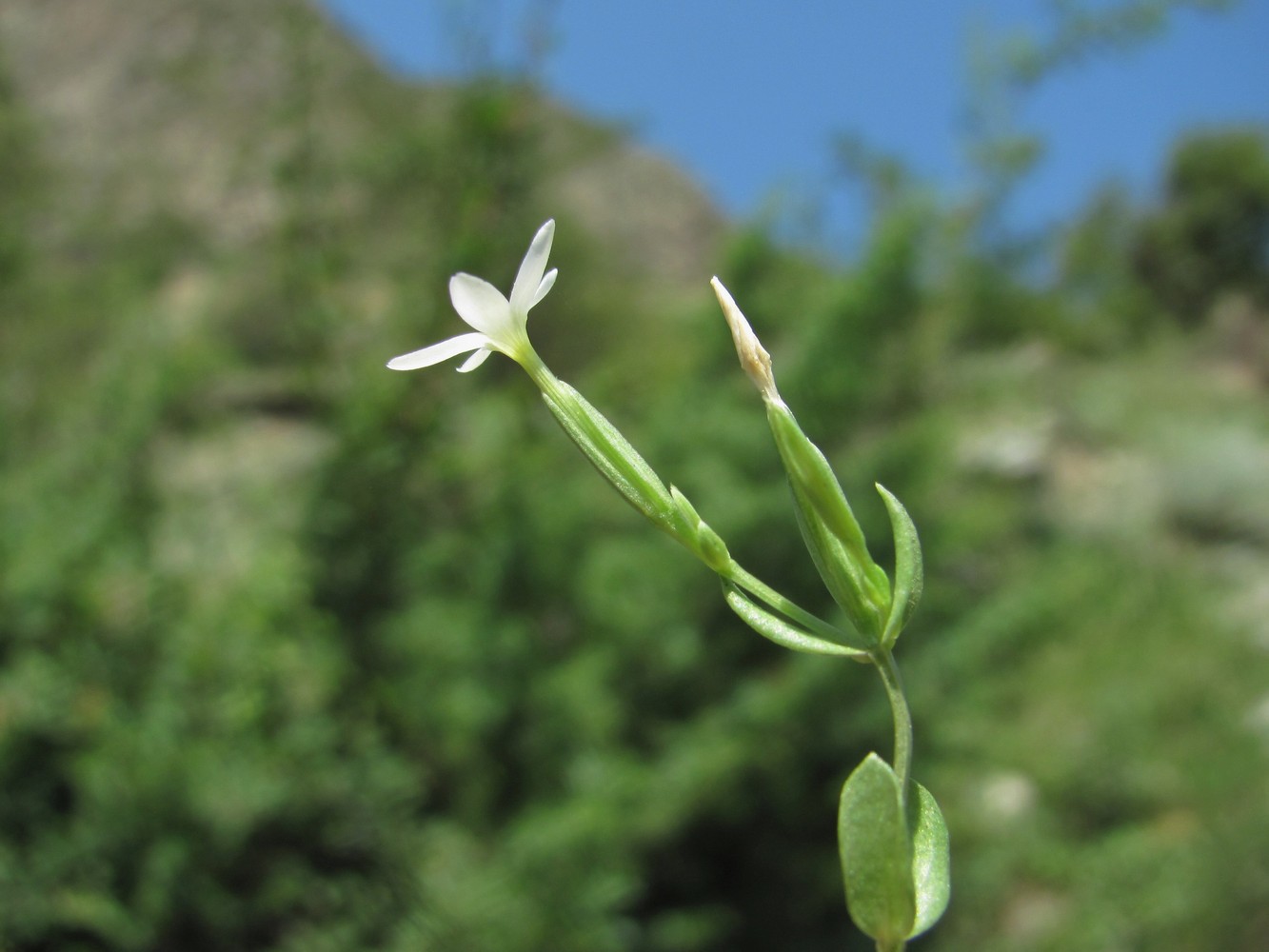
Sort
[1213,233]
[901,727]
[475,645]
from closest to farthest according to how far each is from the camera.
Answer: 1. [901,727]
2. [475,645]
3. [1213,233]

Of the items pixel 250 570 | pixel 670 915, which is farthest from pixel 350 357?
pixel 670 915

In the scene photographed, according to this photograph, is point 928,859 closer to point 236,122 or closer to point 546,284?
point 546,284

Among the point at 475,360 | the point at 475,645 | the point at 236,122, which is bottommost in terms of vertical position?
the point at 475,645

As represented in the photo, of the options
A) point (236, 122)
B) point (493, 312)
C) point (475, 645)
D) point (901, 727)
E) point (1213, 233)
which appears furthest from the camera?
point (1213, 233)

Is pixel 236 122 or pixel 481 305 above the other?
pixel 236 122

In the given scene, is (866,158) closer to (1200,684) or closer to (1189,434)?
(1189,434)

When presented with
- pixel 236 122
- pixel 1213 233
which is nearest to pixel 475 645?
pixel 236 122

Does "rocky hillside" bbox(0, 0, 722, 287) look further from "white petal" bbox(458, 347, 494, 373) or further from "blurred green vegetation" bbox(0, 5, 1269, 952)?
"white petal" bbox(458, 347, 494, 373)
